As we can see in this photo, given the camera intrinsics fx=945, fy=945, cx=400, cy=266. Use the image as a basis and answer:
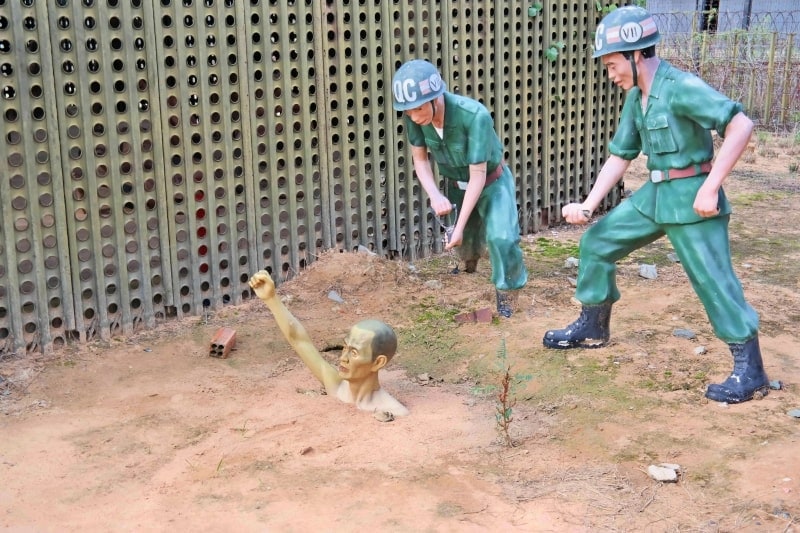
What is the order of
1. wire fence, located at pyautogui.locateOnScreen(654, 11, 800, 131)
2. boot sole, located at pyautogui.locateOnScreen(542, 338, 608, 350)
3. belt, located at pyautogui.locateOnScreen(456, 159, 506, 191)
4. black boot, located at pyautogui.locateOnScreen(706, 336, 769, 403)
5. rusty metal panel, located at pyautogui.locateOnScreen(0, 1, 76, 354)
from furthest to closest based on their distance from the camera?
wire fence, located at pyautogui.locateOnScreen(654, 11, 800, 131) → belt, located at pyautogui.locateOnScreen(456, 159, 506, 191) → boot sole, located at pyautogui.locateOnScreen(542, 338, 608, 350) → rusty metal panel, located at pyautogui.locateOnScreen(0, 1, 76, 354) → black boot, located at pyautogui.locateOnScreen(706, 336, 769, 403)

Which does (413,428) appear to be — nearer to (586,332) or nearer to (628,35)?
(586,332)

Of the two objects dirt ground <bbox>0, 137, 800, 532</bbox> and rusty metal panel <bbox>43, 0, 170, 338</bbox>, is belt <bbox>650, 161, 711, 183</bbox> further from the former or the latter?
rusty metal panel <bbox>43, 0, 170, 338</bbox>

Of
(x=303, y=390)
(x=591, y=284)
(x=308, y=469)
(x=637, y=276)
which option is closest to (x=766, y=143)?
(x=637, y=276)

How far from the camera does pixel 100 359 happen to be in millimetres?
6262

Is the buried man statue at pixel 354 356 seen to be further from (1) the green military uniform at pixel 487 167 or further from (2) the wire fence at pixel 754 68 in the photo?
(2) the wire fence at pixel 754 68

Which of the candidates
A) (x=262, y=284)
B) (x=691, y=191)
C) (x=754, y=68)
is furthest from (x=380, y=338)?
(x=754, y=68)

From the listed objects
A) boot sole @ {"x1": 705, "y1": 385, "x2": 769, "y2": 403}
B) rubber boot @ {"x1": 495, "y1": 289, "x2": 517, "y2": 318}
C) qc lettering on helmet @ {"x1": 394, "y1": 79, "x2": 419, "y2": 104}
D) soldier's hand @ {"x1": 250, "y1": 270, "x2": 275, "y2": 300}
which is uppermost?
qc lettering on helmet @ {"x1": 394, "y1": 79, "x2": 419, "y2": 104}

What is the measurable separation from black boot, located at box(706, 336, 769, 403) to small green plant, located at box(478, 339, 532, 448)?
3.58ft

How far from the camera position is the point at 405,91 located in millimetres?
5789

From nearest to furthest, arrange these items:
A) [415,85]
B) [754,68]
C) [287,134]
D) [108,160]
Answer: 1. [415,85]
2. [108,160]
3. [287,134]
4. [754,68]

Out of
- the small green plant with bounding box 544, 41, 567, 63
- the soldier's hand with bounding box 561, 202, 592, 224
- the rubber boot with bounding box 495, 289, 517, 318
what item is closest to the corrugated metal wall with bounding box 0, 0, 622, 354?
the small green plant with bounding box 544, 41, 567, 63

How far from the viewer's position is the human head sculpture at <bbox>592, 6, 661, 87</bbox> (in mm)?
5039

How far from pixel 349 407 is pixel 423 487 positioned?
100 cm

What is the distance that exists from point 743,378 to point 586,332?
1.13 metres
